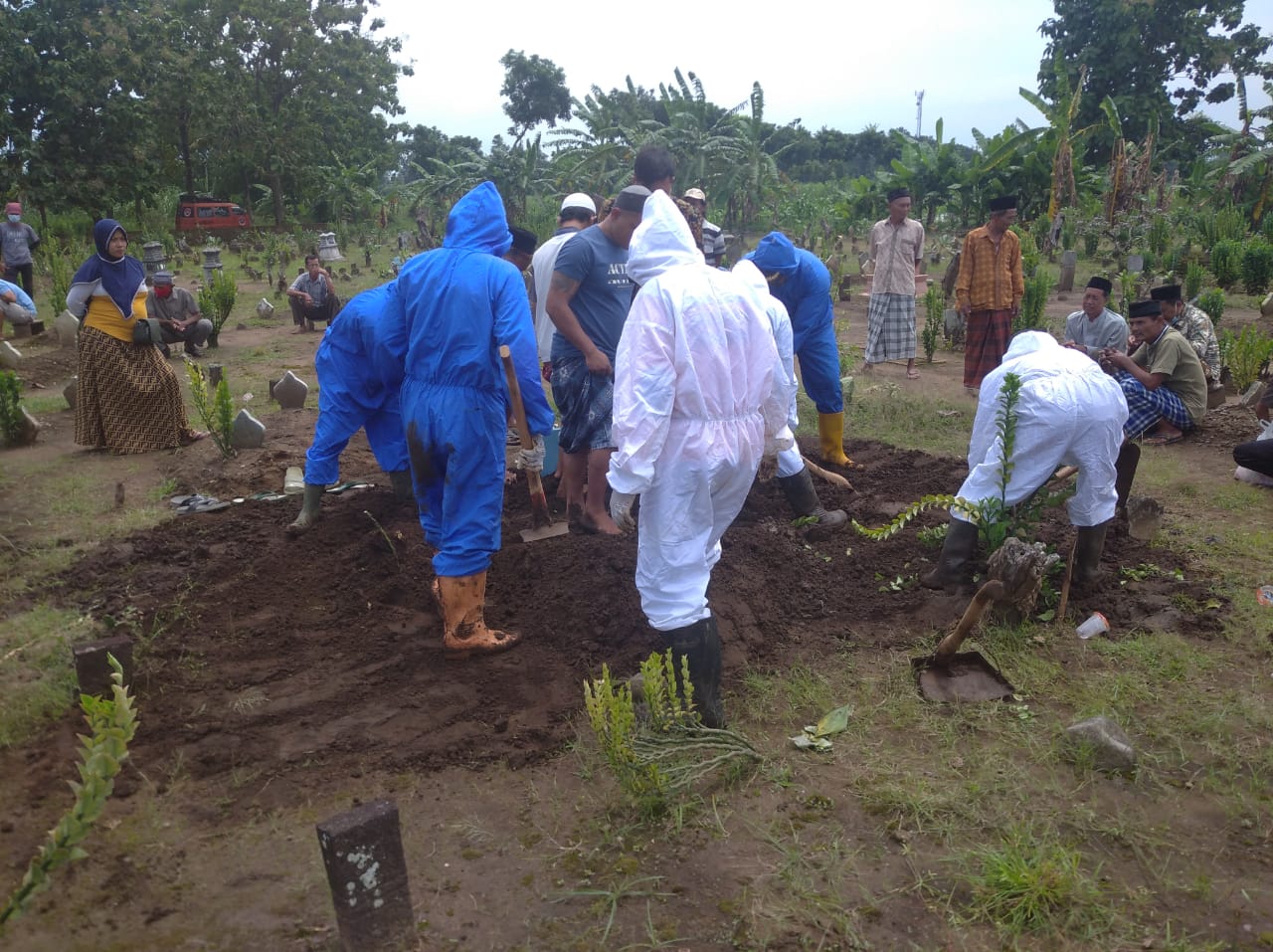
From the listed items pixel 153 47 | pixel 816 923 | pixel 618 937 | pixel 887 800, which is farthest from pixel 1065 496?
pixel 153 47

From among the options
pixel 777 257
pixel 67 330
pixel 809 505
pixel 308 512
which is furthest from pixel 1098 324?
pixel 67 330

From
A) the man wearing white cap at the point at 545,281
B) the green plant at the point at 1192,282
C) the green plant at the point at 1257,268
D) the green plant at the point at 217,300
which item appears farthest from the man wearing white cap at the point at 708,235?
the green plant at the point at 1257,268

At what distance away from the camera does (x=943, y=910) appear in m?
2.42

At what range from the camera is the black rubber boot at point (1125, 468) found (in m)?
4.95

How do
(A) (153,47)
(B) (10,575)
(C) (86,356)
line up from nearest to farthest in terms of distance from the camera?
1. (B) (10,575)
2. (C) (86,356)
3. (A) (153,47)

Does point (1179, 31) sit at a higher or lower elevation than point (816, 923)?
higher

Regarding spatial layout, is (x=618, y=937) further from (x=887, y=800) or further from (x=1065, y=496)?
(x=1065, y=496)

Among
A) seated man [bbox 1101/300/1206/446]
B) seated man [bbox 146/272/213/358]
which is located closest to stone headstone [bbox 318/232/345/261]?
seated man [bbox 146/272/213/358]

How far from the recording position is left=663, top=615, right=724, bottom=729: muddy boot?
3195mm

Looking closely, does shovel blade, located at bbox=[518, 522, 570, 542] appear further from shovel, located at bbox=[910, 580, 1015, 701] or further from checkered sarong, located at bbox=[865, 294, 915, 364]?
checkered sarong, located at bbox=[865, 294, 915, 364]

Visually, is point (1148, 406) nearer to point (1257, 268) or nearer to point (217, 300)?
point (1257, 268)

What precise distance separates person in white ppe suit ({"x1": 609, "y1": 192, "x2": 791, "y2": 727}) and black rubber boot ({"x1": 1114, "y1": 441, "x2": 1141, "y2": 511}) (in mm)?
2570

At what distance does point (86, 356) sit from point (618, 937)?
5.96 m

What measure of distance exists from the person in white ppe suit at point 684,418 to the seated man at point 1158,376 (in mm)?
3845
